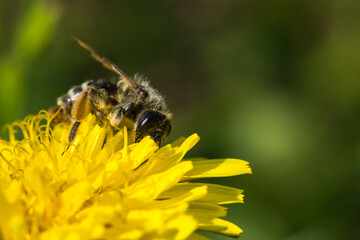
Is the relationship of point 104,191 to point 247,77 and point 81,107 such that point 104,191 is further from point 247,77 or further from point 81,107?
point 247,77

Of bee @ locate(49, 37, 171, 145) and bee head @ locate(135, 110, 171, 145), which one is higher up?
bee @ locate(49, 37, 171, 145)

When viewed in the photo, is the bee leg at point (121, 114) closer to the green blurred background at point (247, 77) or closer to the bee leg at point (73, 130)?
the bee leg at point (73, 130)

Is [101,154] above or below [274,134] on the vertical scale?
below

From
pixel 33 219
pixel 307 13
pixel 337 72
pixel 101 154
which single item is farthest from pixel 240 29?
pixel 33 219

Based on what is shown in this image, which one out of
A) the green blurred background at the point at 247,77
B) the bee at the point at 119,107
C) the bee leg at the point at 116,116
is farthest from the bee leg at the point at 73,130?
the green blurred background at the point at 247,77

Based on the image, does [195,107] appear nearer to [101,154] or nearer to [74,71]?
[74,71]

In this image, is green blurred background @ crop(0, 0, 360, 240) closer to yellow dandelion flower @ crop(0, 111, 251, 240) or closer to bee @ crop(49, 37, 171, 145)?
bee @ crop(49, 37, 171, 145)

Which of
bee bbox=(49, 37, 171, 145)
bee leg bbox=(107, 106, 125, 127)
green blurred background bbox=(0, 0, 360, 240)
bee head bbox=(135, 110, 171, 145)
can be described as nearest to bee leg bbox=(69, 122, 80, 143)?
bee bbox=(49, 37, 171, 145)
